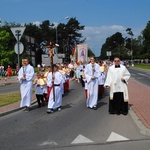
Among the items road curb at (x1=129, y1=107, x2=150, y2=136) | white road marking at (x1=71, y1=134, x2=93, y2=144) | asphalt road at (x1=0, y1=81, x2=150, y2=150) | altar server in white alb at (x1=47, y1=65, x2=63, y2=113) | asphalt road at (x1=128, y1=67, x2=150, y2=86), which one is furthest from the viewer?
asphalt road at (x1=128, y1=67, x2=150, y2=86)

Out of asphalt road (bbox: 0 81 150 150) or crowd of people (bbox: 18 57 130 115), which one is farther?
crowd of people (bbox: 18 57 130 115)

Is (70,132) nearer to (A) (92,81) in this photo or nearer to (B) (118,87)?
(B) (118,87)

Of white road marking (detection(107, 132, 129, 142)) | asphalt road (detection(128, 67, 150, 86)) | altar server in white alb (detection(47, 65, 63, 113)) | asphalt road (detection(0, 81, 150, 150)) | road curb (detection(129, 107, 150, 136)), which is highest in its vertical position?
altar server in white alb (detection(47, 65, 63, 113))

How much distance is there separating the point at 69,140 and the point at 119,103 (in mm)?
3784

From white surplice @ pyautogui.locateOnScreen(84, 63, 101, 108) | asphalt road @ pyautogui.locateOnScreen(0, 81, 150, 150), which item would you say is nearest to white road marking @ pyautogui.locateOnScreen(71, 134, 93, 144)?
asphalt road @ pyautogui.locateOnScreen(0, 81, 150, 150)

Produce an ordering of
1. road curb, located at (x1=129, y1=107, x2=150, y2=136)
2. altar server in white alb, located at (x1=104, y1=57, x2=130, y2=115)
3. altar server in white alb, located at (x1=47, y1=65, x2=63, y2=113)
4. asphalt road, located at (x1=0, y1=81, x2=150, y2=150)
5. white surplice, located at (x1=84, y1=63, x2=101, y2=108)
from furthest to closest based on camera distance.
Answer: white surplice, located at (x1=84, y1=63, x2=101, y2=108), altar server in white alb, located at (x1=47, y1=65, x2=63, y2=113), altar server in white alb, located at (x1=104, y1=57, x2=130, y2=115), road curb, located at (x1=129, y1=107, x2=150, y2=136), asphalt road, located at (x1=0, y1=81, x2=150, y2=150)

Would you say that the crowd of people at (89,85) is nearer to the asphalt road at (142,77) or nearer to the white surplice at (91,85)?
the white surplice at (91,85)

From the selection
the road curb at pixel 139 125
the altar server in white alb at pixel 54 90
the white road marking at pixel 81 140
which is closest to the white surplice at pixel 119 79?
the road curb at pixel 139 125

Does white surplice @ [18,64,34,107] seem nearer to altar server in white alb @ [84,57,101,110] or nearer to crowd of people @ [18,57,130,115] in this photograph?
crowd of people @ [18,57,130,115]

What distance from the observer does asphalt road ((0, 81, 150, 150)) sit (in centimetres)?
726

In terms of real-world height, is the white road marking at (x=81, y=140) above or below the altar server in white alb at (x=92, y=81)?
below

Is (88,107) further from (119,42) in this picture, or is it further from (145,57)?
(119,42)

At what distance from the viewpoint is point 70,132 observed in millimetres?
8531

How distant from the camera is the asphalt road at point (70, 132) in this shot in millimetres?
7262
